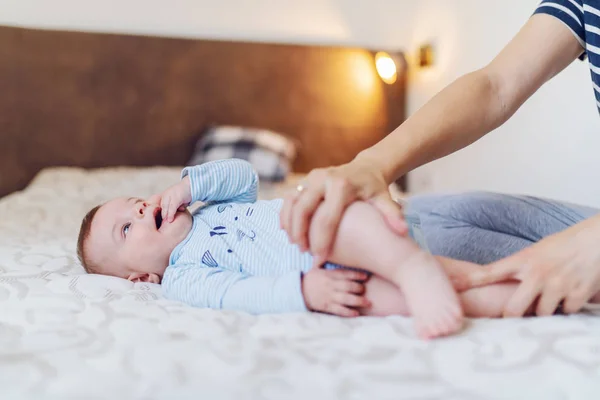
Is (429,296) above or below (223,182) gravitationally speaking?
below

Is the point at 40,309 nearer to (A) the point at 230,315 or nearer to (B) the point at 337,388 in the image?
(A) the point at 230,315

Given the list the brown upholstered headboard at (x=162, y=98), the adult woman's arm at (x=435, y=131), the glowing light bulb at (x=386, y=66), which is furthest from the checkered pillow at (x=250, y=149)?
the adult woman's arm at (x=435, y=131)

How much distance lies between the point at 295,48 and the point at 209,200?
1797 mm

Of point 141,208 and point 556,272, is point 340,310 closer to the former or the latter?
point 556,272

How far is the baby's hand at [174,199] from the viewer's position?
1.03 meters

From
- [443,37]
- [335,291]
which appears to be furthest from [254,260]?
[443,37]

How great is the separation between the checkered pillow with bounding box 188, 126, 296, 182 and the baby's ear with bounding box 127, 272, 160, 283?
4.37 feet

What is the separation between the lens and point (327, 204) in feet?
2.32

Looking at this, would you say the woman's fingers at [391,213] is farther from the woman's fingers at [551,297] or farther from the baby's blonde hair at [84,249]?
the baby's blonde hair at [84,249]

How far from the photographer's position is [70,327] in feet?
2.29

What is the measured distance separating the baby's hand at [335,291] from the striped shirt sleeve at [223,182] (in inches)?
14.5

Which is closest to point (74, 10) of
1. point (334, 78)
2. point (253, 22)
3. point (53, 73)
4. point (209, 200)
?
point (53, 73)

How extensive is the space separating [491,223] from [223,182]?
0.53 m

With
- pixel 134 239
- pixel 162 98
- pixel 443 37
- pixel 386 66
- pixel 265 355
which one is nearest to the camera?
pixel 265 355
